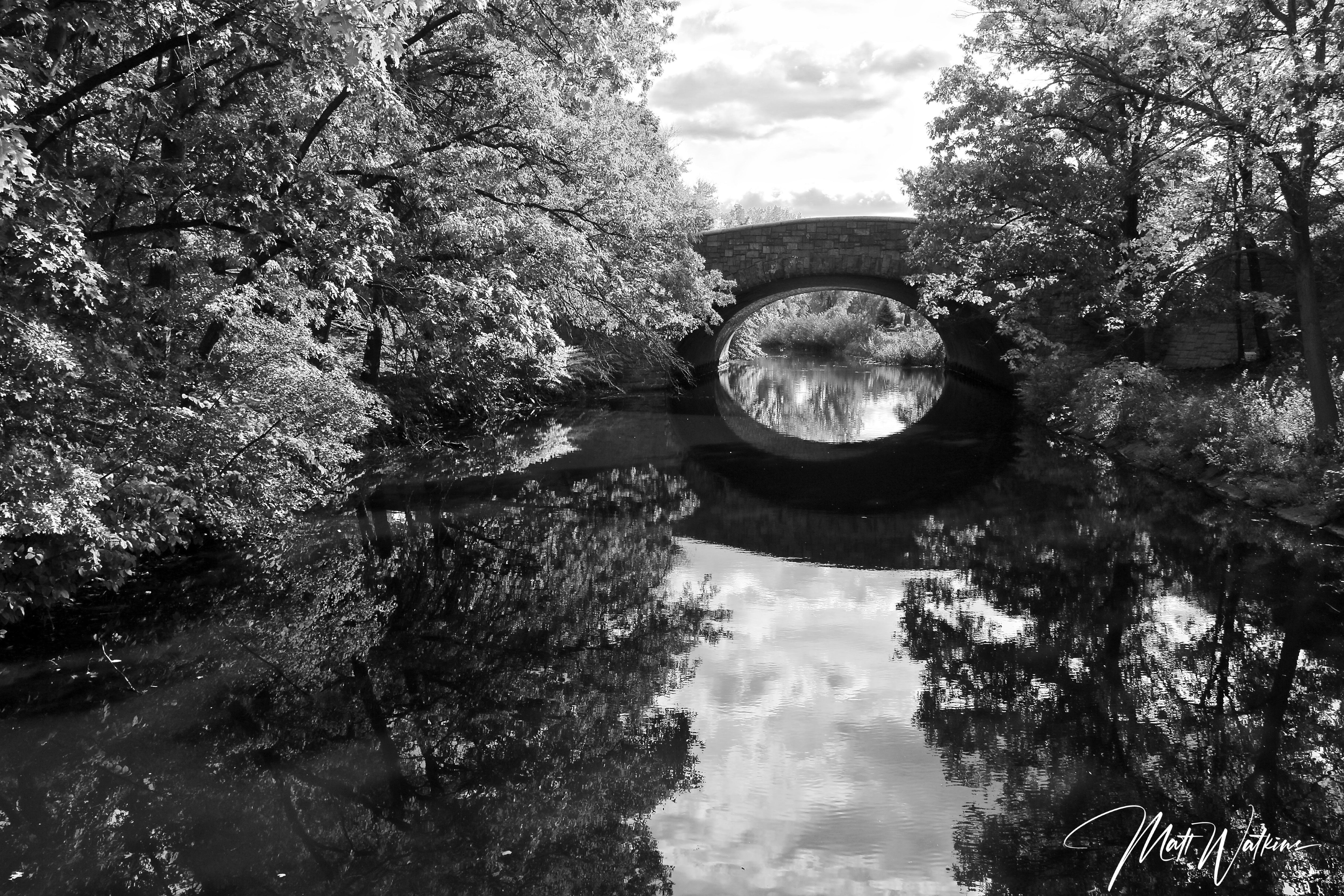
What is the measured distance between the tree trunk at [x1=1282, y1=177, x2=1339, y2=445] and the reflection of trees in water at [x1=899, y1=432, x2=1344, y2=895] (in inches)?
78.1

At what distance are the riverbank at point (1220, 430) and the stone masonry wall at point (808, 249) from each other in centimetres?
721

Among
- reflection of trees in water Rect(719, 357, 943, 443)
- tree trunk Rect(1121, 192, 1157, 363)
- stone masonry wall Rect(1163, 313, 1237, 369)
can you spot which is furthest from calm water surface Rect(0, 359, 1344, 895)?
stone masonry wall Rect(1163, 313, 1237, 369)

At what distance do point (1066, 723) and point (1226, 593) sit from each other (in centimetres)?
337

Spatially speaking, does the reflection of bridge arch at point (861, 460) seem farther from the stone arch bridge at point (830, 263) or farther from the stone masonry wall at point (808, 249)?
the stone masonry wall at point (808, 249)

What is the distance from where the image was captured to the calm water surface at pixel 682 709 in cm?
449

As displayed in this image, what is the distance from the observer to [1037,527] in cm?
1128

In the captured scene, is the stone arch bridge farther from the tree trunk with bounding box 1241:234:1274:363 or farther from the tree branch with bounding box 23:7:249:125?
the tree branch with bounding box 23:7:249:125

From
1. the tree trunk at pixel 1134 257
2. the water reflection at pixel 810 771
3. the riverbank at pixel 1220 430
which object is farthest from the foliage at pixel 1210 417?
the water reflection at pixel 810 771

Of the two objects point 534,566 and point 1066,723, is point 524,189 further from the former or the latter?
point 1066,723

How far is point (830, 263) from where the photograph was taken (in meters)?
27.7

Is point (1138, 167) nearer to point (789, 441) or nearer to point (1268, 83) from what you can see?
point (1268, 83)

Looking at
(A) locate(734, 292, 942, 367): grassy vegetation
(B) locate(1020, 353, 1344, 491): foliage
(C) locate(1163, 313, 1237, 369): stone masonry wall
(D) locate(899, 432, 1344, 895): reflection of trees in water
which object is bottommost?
(D) locate(899, 432, 1344, 895): reflection of trees in water

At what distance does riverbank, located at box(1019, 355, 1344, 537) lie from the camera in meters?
10.9

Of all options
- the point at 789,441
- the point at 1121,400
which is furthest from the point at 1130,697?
the point at 789,441
